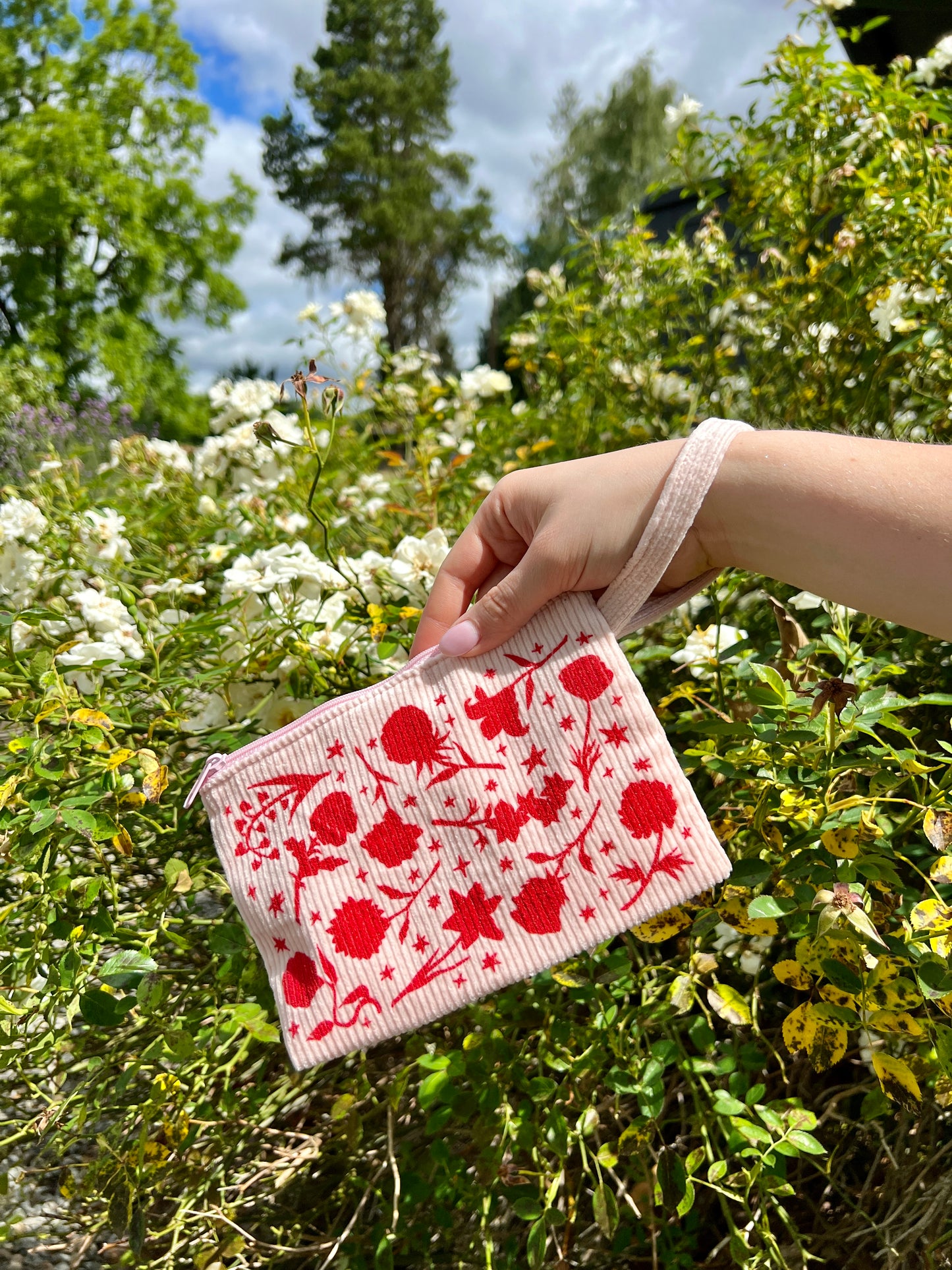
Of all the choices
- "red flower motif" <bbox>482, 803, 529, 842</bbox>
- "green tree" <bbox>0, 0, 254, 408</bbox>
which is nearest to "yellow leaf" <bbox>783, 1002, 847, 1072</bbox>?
"red flower motif" <bbox>482, 803, 529, 842</bbox>

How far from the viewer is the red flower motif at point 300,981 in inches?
32.5

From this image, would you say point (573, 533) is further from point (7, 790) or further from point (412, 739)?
point (7, 790)

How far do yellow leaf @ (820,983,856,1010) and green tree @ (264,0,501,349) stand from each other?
24.9m

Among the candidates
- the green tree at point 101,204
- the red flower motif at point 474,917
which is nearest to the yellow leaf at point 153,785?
the red flower motif at point 474,917

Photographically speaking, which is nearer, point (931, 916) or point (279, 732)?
point (931, 916)

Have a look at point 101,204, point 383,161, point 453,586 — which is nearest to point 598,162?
point 383,161

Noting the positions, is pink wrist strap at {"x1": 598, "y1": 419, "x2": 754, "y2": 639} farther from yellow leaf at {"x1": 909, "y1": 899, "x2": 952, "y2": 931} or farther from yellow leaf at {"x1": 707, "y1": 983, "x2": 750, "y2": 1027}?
yellow leaf at {"x1": 707, "y1": 983, "x2": 750, "y2": 1027}

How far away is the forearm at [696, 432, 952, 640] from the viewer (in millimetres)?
674

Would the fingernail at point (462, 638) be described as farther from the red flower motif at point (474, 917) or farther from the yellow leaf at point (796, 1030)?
the yellow leaf at point (796, 1030)

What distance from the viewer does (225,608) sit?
1.12 m

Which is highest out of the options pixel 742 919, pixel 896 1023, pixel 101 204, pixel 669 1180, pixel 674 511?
pixel 101 204

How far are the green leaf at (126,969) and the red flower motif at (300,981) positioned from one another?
0.43 ft

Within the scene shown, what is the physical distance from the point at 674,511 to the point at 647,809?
27 centimetres

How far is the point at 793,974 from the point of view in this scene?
2.67ft
